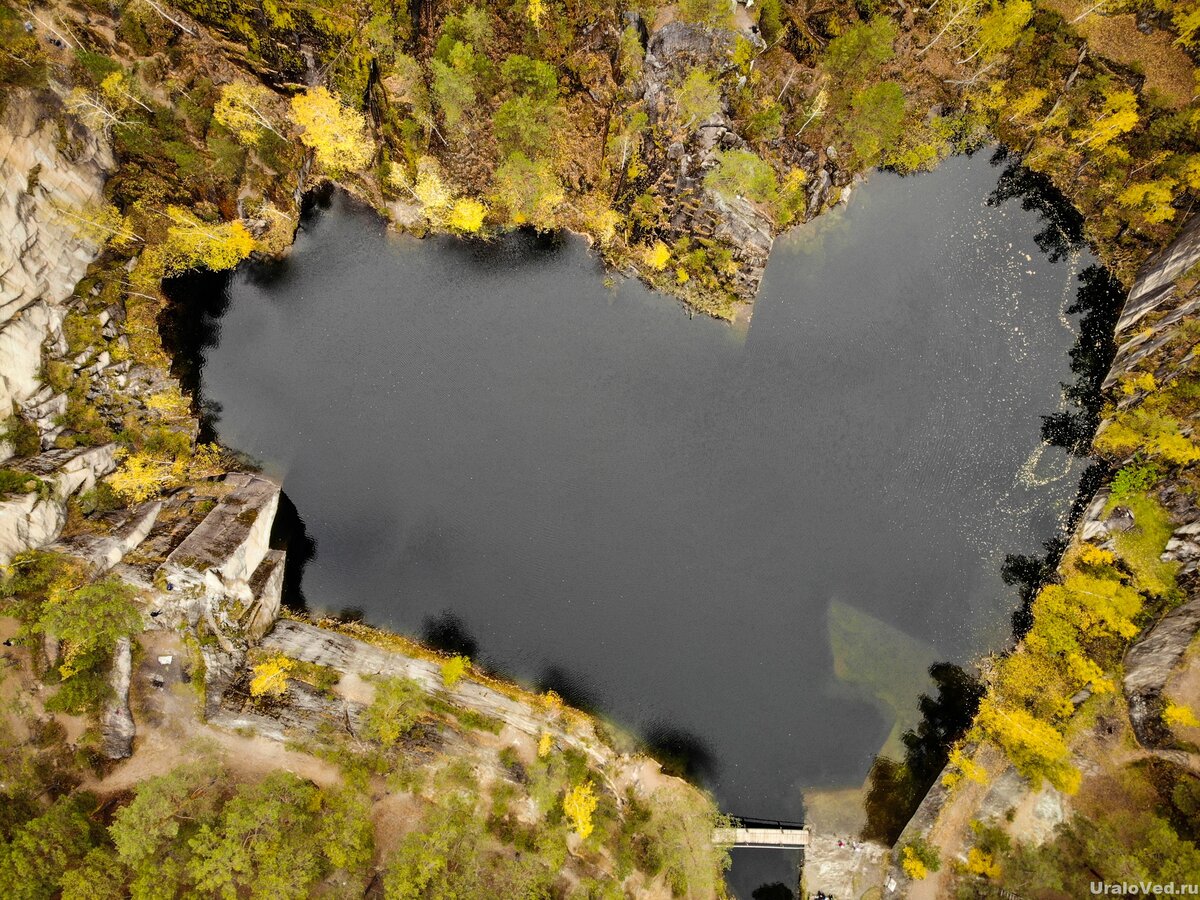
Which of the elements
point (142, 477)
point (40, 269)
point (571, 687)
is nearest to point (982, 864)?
point (571, 687)

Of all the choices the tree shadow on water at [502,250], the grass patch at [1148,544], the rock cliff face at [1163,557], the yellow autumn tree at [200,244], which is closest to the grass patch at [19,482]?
the yellow autumn tree at [200,244]

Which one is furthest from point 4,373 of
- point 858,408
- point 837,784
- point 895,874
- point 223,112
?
point 895,874

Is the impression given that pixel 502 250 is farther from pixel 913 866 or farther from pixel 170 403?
pixel 913 866

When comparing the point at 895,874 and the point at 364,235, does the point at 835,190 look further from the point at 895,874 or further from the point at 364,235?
the point at 895,874

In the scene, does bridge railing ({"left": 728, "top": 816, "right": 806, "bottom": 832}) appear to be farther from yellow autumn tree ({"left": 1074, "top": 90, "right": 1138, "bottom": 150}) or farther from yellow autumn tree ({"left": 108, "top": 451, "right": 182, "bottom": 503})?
yellow autumn tree ({"left": 1074, "top": 90, "right": 1138, "bottom": 150})

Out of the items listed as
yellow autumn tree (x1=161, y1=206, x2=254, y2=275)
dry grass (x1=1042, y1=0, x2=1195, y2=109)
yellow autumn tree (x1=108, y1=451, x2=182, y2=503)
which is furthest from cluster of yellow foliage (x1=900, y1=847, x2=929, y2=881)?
yellow autumn tree (x1=161, y1=206, x2=254, y2=275)
